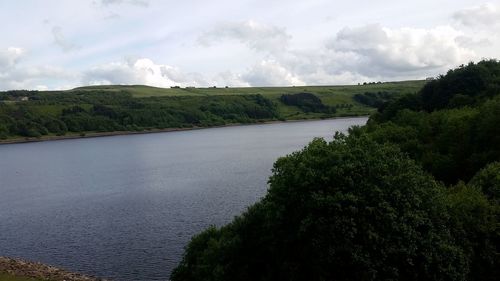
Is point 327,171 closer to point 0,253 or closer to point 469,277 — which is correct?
point 469,277

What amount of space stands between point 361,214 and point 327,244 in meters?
2.60

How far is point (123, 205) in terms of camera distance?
251 ft

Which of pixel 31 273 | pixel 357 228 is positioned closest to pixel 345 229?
pixel 357 228

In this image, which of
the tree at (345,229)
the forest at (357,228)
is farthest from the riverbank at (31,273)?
the tree at (345,229)

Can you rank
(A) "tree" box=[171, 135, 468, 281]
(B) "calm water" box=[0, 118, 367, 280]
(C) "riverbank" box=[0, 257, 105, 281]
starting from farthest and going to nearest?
(B) "calm water" box=[0, 118, 367, 280]
(C) "riverbank" box=[0, 257, 105, 281]
(A) "tree" box=[171, 135, 468, 281]

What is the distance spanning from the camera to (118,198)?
82.4 m

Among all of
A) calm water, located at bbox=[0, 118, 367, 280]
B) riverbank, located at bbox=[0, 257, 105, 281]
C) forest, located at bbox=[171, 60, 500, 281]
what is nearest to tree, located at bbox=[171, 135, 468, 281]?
forest, located at bbox=[171, 60, 500, 281]

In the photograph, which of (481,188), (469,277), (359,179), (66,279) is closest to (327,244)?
(359,179)

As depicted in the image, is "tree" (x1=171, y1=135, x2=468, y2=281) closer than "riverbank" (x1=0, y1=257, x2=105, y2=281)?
Yes

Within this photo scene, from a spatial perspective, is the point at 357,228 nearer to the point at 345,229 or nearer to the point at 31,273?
the point at 345,229

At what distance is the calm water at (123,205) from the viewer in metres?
51.6

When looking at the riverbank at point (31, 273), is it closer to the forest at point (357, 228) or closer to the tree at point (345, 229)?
the forest at point (357, 228)

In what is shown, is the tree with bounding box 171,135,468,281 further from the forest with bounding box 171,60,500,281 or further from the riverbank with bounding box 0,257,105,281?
the riverbank with bounding box 0,257,105,281

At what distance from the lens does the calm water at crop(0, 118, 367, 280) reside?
51.6m
